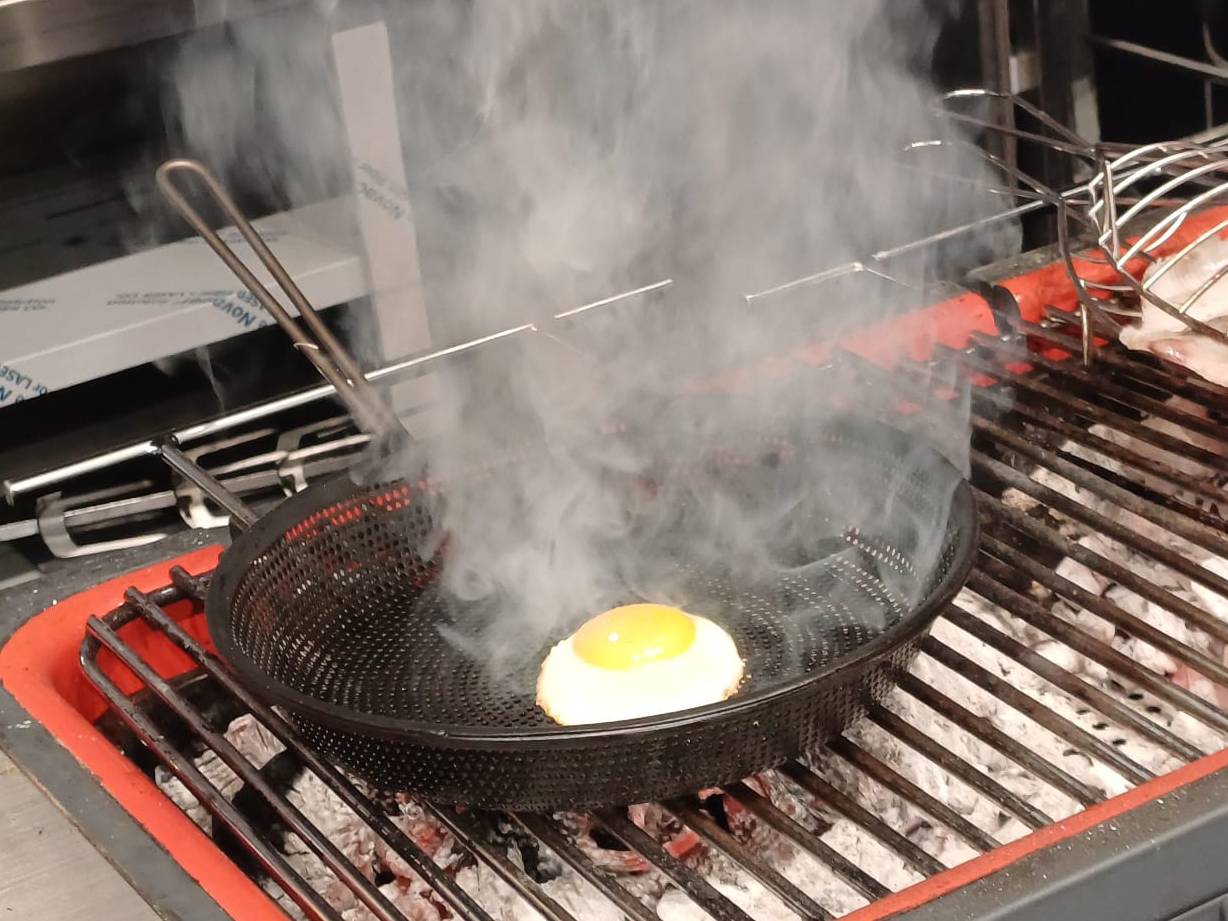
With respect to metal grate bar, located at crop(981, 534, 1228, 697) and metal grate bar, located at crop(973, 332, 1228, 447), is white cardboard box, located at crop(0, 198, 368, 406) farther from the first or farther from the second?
metal grate bar, located at crop(981, 534, 1228, 697)

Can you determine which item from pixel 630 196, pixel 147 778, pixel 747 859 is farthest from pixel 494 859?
pixel 630 196

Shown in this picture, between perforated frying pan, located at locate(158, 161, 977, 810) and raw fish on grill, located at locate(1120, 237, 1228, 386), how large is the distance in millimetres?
405

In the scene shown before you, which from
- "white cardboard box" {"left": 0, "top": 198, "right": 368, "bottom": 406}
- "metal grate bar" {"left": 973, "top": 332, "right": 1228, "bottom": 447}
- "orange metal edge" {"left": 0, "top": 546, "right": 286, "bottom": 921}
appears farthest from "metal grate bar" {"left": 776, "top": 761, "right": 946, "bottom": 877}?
"white cardboard box" {"left": 0, "top": 198, "right": 368, "bottom": 406}

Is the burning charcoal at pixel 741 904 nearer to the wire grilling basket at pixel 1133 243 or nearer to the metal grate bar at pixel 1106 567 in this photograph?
the metal grate bar at pixel 1106 567

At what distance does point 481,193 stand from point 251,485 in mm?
545

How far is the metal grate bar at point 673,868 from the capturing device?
97 cm

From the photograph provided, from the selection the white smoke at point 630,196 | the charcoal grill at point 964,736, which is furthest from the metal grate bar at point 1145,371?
the white smoke at point 630,196

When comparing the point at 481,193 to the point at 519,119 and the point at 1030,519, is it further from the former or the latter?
the point at 1030,519

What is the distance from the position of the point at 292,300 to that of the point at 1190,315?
91 centimetres

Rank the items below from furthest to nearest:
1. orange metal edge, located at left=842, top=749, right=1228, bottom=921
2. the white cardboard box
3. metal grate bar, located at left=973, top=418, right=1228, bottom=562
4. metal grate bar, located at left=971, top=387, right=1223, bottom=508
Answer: the white cardboard box → metal grate bar, located at left=971, top=387, right=1223, bottom=508 → metal grate bar, located at left=973, top=418, right=1228, bottom=562 → orange metal edge, located at left=842, top=749, right=1228, bottom=921

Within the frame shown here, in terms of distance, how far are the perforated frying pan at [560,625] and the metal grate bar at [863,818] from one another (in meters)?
0.06

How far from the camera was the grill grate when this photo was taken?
1049 millimetres

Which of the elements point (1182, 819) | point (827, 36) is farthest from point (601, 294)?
point (1182, 819)

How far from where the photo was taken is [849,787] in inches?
49.0
